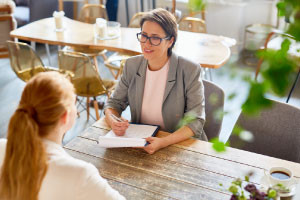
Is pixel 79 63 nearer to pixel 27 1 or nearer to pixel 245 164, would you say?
pixel 245 164

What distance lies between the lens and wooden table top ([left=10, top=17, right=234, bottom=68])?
3305 millimetres

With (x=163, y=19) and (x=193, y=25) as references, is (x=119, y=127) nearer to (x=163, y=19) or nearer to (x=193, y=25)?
(x=163, y=19)

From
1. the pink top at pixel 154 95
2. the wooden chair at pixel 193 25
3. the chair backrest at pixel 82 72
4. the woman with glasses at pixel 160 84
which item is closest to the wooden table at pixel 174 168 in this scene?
the woman with glasses at pixel 160 84

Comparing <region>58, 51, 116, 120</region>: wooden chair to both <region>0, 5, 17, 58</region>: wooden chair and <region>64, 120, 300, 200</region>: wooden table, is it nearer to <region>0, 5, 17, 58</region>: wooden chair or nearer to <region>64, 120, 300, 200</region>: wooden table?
<region>0, 5, 17, 58</region>: wooden chair

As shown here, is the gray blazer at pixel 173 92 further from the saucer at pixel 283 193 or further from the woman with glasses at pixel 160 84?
the saucer at pixel 283 193

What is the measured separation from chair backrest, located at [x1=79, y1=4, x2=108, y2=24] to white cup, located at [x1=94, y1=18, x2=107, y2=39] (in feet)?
2.79

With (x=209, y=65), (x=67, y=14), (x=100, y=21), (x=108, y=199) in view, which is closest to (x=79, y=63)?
(x=100, y=21)

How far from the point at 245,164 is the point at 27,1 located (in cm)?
482

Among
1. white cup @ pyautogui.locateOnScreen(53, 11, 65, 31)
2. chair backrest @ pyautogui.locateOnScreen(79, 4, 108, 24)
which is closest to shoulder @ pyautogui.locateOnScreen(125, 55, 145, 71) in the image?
white cup @ pyautogui.locateOnScreen(53, 11, 65, 31)

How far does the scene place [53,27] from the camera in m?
3.98

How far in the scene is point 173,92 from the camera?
6.97ft

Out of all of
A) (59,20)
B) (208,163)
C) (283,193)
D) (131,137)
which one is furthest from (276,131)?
(59,20)

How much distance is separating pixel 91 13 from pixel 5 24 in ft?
3.21

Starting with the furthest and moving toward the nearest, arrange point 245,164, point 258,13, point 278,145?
point 258,13, point 278,145, point 245,164
